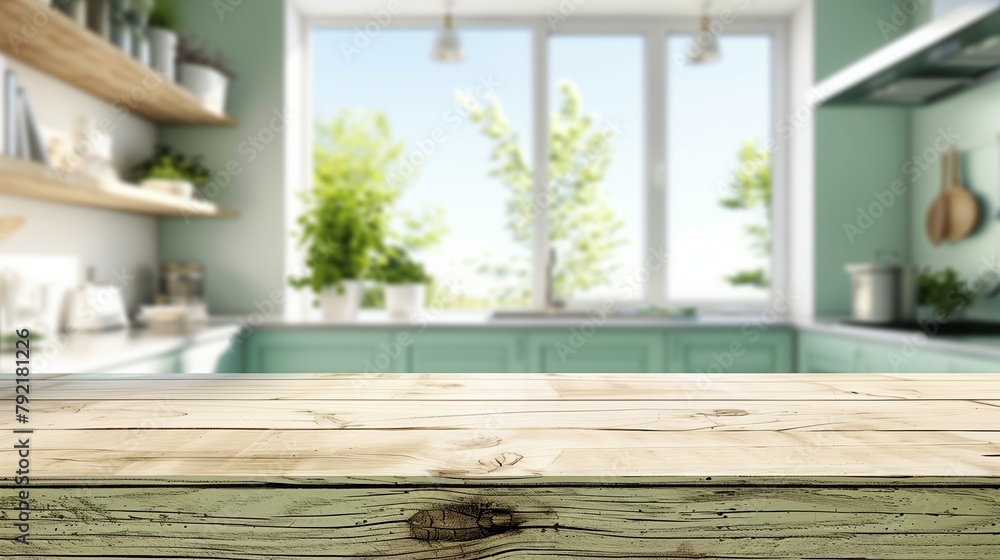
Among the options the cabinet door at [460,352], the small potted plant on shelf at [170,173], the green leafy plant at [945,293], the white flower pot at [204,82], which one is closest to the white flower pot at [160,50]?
the white flower pot at [204,82]

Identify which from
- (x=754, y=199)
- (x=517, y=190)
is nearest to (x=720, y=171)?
(x=754, y=199)

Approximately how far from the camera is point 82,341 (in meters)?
2.22

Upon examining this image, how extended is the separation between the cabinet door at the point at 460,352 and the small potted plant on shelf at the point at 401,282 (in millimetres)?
334

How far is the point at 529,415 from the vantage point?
1.79 feet

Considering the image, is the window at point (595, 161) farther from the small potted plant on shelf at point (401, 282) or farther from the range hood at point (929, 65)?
the range hood at point (929, 65)

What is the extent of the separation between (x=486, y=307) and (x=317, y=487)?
10.7ft

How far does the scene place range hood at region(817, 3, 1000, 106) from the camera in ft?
5.34

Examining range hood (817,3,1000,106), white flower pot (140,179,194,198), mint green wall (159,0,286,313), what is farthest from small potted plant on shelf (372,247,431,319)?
range hood (817,3,1000,106)

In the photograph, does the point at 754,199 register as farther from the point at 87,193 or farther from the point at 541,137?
the point at 87,193

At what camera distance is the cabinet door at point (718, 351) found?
114 inches

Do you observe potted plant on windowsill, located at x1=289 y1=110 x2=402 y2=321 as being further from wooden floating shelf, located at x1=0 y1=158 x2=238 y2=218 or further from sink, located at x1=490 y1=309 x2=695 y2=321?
sink, located at x1=490 y1=309 x2=695 y2=321

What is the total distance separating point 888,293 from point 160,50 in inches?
116

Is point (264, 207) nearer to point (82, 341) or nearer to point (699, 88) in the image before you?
point (82, 341)

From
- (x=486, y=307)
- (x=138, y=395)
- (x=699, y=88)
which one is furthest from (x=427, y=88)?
(x=138, y=395)
